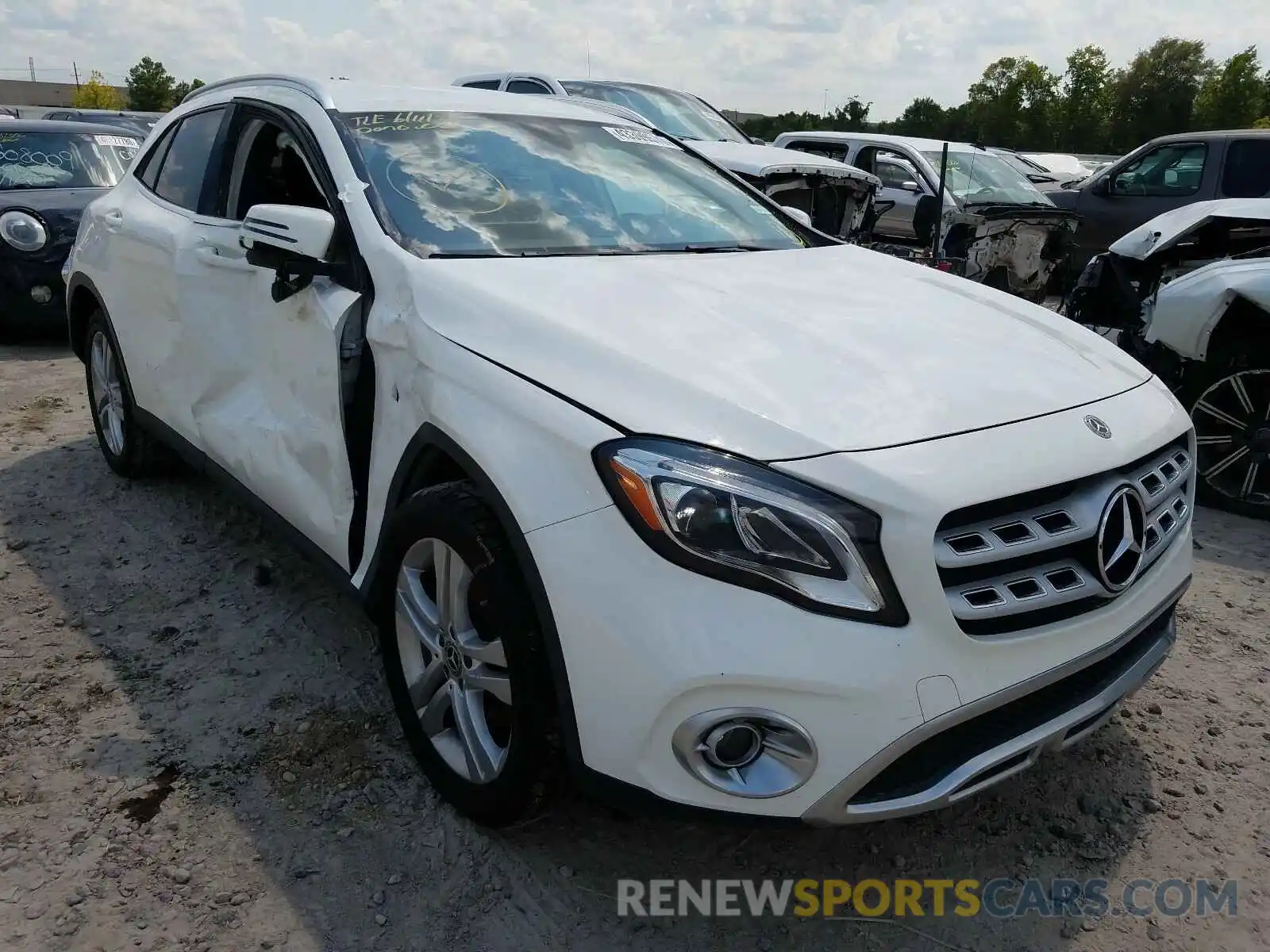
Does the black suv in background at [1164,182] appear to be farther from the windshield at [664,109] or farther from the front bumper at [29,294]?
the front bumper at [29,294]

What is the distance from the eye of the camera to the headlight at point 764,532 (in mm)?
1808

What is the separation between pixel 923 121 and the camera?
185 ft

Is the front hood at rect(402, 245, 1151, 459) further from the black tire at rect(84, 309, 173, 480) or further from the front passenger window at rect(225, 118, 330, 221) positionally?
the black tire at rect(84, 309, 173, 480)

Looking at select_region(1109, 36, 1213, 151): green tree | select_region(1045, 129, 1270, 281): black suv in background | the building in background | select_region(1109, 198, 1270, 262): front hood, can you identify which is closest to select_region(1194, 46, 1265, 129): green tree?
select_region(1109, 36, 1213, 151): green tree

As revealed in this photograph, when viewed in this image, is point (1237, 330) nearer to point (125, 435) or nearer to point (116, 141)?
point (125, 435)

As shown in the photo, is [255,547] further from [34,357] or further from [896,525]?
[34,357]

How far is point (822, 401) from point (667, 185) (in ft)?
5.32

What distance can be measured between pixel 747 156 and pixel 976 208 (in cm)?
234

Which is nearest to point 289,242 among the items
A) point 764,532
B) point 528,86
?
point 764,532

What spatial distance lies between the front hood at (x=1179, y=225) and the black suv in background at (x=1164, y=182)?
3.72 meters

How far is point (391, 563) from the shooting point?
98.0 inches

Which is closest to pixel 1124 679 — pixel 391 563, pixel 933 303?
pixel 933 303

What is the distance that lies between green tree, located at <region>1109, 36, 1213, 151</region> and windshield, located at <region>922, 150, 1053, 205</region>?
45.1 m

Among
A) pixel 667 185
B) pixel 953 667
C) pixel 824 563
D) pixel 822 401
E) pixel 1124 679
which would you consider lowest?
pixel 1124 679
